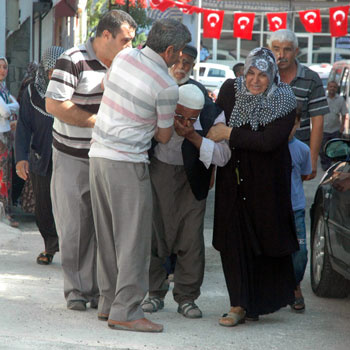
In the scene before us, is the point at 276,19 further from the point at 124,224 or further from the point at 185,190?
the point at 124,224

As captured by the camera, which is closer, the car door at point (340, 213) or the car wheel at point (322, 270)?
the car door at point (340, 213)

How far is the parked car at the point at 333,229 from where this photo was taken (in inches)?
251

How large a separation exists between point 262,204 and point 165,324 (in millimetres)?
996

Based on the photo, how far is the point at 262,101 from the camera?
5973 millimetres

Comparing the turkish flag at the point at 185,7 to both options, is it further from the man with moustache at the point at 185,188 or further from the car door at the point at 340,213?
the man with moustache at the point at 185,188

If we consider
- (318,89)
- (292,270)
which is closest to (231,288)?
(292,270)

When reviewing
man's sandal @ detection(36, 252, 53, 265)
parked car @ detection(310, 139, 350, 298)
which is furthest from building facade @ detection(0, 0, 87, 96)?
parked car @ detection(310, 139, 350, 298)

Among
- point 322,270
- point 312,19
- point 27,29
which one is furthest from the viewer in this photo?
point 312,19

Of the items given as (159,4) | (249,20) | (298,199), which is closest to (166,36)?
(298,199)

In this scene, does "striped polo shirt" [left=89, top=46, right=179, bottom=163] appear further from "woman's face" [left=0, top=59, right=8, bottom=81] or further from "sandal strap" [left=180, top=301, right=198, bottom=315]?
"woman's face" [left=0, top=59, right=8, bottom=81]

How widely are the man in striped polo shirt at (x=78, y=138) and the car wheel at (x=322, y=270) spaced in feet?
5.89

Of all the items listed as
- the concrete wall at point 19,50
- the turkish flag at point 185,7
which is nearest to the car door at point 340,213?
the concrete wall at point 19,50

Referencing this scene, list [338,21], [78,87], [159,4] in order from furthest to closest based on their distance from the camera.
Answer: [159,4] → [338,21] → [78,87]

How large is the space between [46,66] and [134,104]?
2.70 m
